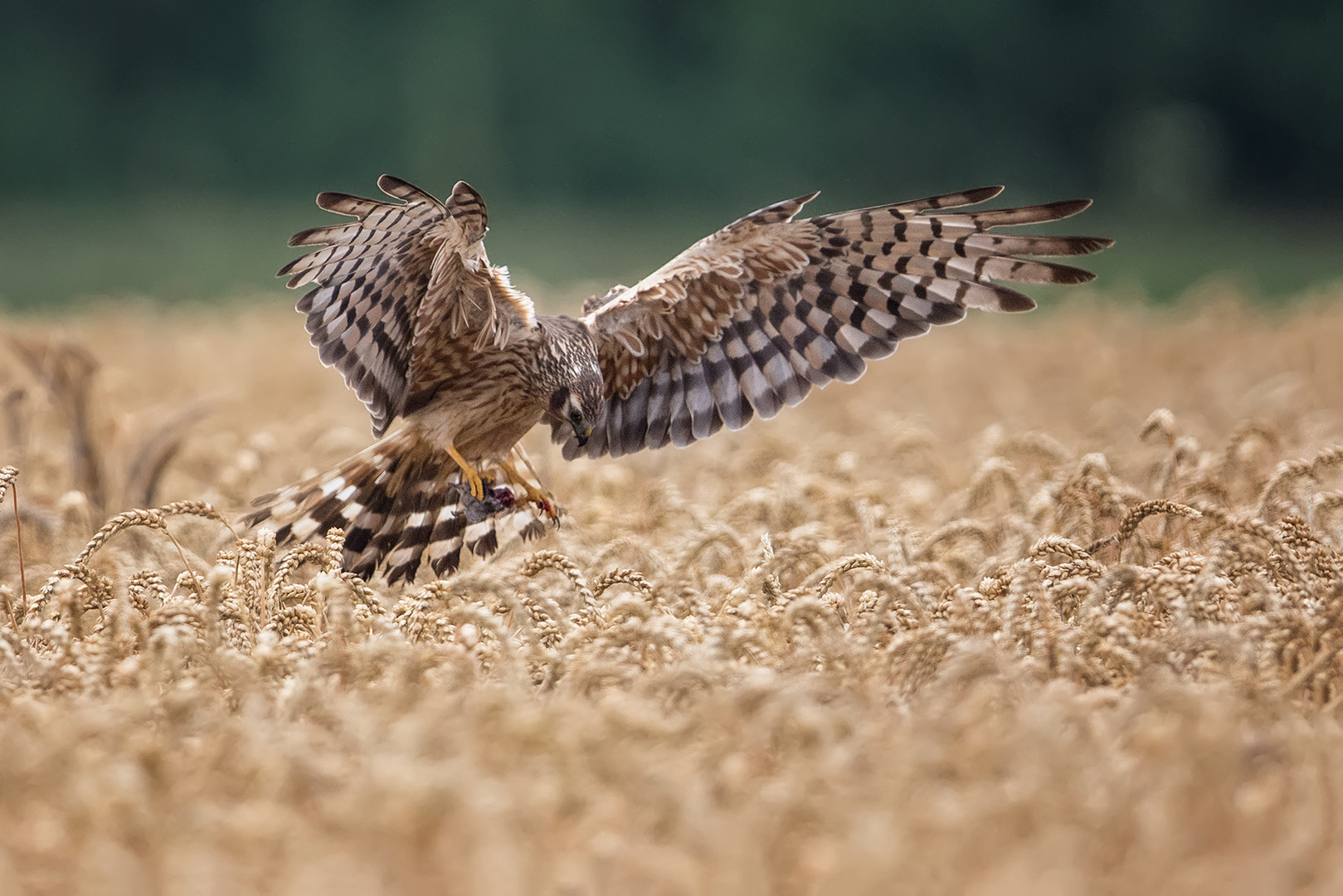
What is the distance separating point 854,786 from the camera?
1.79 metres

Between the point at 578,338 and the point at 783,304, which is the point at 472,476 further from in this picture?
the point at 783,304

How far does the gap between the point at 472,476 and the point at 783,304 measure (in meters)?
0.99

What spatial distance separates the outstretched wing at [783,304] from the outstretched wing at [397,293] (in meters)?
0.43

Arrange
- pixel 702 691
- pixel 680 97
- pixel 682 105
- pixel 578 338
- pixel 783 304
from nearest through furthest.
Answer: pixel 702 691 < pixel 578 338 < pixel 783 304 < pixel 682 105 < pixel 680 97

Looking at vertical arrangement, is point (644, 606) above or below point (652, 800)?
above

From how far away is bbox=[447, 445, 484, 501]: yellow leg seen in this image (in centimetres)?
365

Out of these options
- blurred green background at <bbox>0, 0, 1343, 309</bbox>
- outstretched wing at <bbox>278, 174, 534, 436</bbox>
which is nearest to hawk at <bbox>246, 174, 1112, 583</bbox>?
outstretched wing at <bbox>278, 174, 534, 436</bbox>

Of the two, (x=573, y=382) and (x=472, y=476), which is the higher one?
(x=573, y=382)

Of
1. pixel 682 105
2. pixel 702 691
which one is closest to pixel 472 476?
pixel 702 691

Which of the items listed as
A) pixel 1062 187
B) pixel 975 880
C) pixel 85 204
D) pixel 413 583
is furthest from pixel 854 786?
pixel 1062 187

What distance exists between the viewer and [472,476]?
3.65 metres

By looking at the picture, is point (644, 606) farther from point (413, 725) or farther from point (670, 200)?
point (670, 200)

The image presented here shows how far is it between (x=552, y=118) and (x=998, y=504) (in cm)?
2523

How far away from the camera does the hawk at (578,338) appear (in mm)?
3502
